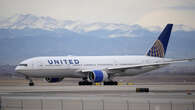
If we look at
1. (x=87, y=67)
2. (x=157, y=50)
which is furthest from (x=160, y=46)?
(x=87, y=67)

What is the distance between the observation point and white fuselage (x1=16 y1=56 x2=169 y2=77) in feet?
211

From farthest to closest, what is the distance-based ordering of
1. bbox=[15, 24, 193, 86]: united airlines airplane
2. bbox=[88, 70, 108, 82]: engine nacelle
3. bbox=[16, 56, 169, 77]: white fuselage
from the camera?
bbox=[16, 56, 169, 77]: white fuselage < bbox=[15, 24, 193, 86]: united airlines airplane < bbox=[88, 70, 108, 82]: engine nacelle

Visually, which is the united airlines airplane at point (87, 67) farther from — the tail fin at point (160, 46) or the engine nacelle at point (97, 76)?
the tail fin at point (160, 46)

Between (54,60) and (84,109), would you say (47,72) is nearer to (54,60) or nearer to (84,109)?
(54,60)

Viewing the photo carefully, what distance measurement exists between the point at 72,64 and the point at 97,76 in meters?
5.81

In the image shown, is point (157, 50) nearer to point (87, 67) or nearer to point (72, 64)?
point (87, 67)

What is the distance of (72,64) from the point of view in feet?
219

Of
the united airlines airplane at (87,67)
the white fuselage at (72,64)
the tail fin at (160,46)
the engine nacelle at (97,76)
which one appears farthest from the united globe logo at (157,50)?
the engine nacelle at (97,76)

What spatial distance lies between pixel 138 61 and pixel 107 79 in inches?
313

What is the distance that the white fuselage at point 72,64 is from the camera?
64188 millimetres

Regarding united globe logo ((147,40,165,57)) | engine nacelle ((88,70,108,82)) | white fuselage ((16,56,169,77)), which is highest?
united globe logo ((147,40,165,57))

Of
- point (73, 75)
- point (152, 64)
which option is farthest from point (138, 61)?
point (73, 75)

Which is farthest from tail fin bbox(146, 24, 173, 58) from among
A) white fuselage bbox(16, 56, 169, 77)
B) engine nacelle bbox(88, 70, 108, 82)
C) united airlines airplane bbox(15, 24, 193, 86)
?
engine nacelle bbox(88, 70, 108, 82)

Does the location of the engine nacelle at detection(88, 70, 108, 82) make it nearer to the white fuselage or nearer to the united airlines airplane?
the united airlines airplane
